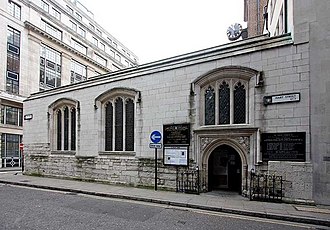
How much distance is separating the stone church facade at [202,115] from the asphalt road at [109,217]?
8.39ft

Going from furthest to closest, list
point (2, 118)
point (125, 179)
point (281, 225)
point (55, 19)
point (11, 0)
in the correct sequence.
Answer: point (55, 19), point (11, 0), point (2, 118), point (125, 179), point (281, 225)

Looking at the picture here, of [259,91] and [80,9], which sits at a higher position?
[80,9]

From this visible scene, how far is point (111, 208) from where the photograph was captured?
27.0 ft

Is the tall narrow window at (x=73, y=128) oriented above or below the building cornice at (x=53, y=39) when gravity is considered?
below

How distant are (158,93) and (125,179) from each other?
4.54 meters

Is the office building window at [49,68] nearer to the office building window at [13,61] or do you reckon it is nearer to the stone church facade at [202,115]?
the office building window at [13,61]

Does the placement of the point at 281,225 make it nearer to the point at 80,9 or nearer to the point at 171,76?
the point at 171,76

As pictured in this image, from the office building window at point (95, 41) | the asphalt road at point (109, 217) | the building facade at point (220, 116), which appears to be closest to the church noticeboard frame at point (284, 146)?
the building facade at point (220, 116)

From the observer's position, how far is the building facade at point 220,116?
836 cm

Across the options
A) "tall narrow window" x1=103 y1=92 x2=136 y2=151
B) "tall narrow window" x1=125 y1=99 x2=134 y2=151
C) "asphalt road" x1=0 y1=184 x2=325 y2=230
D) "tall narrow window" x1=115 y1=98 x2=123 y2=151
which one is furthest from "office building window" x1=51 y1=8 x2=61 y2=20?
"asphalt road" x1=0 y1=184 x2=325 y2=230

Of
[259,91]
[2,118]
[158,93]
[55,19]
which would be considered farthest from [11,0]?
[259,91]

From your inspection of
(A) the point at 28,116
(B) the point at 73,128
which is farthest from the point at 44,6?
(B) the point at 73,128

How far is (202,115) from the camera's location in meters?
10.5

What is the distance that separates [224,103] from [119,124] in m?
5.82
